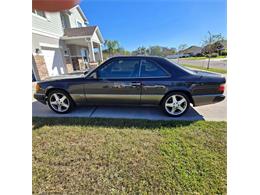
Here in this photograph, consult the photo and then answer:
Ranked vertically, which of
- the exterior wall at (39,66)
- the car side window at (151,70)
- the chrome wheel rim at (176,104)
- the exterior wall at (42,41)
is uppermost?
the exterior wall at (42,41)

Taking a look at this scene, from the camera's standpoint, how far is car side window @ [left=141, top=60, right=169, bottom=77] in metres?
3.73

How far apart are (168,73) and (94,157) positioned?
2.41 m

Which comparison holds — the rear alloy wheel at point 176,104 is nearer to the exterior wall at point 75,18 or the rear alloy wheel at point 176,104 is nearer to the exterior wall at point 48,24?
the exterior wall at point 48,24

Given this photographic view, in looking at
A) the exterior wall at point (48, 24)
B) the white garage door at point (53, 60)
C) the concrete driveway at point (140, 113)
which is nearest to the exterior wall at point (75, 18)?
the exterior wall at point (48, 24)

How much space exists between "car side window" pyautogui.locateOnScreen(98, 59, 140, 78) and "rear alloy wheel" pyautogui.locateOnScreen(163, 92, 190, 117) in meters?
1.07

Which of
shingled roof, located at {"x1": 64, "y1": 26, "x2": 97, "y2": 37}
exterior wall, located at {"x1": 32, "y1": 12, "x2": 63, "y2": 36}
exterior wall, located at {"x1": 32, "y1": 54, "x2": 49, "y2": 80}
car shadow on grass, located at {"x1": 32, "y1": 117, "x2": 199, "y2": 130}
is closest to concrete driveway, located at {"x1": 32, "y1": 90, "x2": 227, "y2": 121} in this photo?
car shadow on grass, located at {"x1": 32, "y1": 117, "x2": 199, "y2": 130}

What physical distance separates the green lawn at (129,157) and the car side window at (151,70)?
1.10 meters

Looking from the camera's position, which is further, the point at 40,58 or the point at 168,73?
the point at 40,58

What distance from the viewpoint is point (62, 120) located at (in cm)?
380

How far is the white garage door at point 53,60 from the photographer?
10.7 meters

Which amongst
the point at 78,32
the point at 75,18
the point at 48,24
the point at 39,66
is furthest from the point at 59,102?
the point at 75,18

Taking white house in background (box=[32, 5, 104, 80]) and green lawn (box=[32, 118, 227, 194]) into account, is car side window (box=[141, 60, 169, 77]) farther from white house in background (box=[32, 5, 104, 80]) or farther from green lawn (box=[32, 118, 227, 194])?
white house in background (box=[32, 5, 104, 80])
